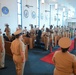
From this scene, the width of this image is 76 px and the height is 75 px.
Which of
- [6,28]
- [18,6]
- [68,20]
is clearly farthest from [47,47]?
[68,20]

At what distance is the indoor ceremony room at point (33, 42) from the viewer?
1988 mm

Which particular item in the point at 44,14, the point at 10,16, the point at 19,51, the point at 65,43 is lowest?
the point at 19,51

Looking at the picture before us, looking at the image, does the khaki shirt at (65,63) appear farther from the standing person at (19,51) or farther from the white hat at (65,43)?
the standing person at (19,51)

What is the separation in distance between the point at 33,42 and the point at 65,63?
20.2ft

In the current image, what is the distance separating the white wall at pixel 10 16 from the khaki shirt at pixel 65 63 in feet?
22.8

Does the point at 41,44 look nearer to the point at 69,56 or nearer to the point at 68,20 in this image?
the point at 69,56

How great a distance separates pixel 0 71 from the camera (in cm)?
428

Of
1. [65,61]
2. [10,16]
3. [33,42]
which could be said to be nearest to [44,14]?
[10,16]

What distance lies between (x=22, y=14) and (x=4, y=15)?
6.55ft

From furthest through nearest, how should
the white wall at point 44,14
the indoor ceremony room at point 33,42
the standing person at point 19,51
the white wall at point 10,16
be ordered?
the white wall at point 44,14 → the white wall at point 10,16 → the standing person at point 19,51 → the indoor ceremony room at point 33,42

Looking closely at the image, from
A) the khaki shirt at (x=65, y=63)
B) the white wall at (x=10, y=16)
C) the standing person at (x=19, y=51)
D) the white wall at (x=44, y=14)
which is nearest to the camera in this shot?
the khaki shirt at (x=65, y=63)

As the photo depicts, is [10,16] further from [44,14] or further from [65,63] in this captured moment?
[65,63]

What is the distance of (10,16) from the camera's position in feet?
29.6

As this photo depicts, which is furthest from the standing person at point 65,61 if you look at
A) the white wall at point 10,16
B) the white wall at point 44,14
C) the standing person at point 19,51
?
the white wall at point 44,14
